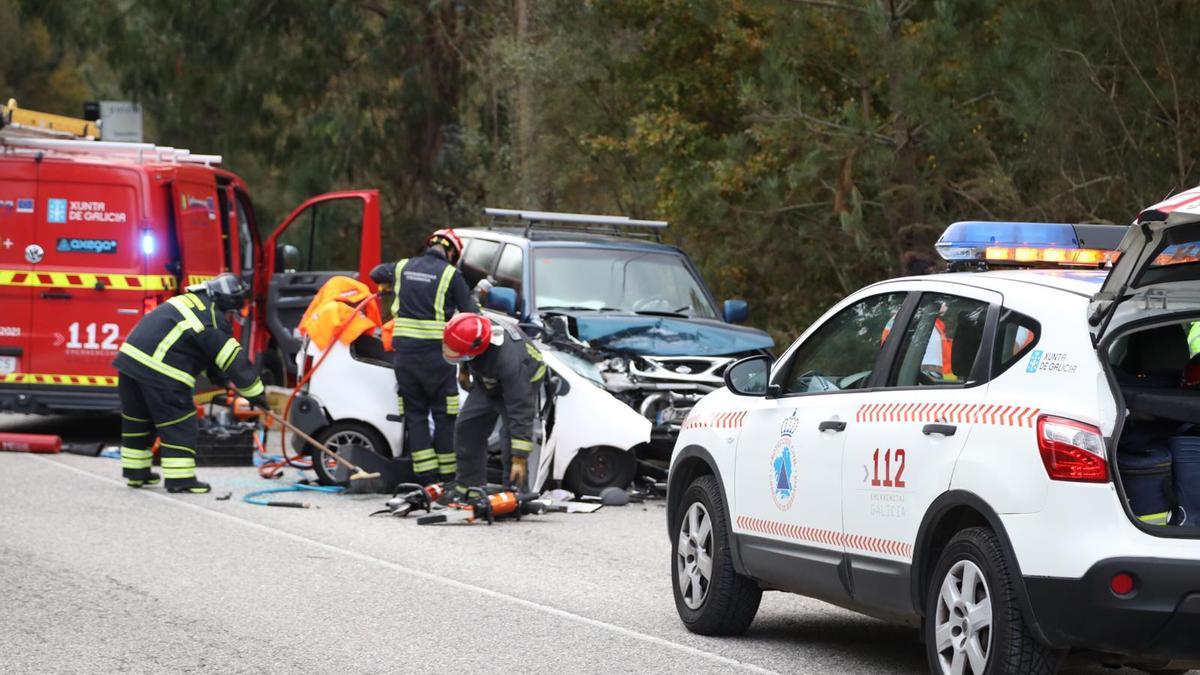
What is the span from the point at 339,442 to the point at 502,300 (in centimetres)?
170

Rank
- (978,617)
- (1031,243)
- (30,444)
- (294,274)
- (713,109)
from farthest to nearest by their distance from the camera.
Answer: (713,109) → (294,274) → (30,444) → (1031,243) → (978,617)

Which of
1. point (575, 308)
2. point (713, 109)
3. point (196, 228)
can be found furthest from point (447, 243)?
point (713, 109)

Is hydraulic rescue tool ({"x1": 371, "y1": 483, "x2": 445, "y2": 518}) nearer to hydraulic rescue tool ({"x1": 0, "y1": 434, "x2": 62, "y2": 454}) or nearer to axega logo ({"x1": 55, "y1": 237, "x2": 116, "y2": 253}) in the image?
hydraulic rescue tool ({"x1": 0, "y1": 434, "x2": 62, "y2": 454})

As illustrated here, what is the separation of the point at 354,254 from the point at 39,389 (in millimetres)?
14367

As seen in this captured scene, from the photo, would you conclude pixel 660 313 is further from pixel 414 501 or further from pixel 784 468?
pixel 784 468

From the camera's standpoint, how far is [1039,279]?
21.1 feet

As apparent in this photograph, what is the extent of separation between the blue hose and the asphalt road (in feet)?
0.42

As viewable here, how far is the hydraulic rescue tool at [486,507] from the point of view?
12067 mm

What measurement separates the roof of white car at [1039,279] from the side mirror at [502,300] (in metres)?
7.39

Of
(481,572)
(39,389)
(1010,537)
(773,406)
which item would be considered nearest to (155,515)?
(481,572)

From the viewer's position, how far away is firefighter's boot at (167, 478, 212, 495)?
13.3 meters

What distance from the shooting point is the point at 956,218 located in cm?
1652

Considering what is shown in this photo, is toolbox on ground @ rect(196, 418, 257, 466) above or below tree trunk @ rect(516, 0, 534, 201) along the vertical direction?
below

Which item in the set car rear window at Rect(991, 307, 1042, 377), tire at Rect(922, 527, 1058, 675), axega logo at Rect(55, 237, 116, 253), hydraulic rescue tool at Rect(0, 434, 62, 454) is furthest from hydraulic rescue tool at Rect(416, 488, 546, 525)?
car rear window at Rect(991, 307, 1042, 377)
